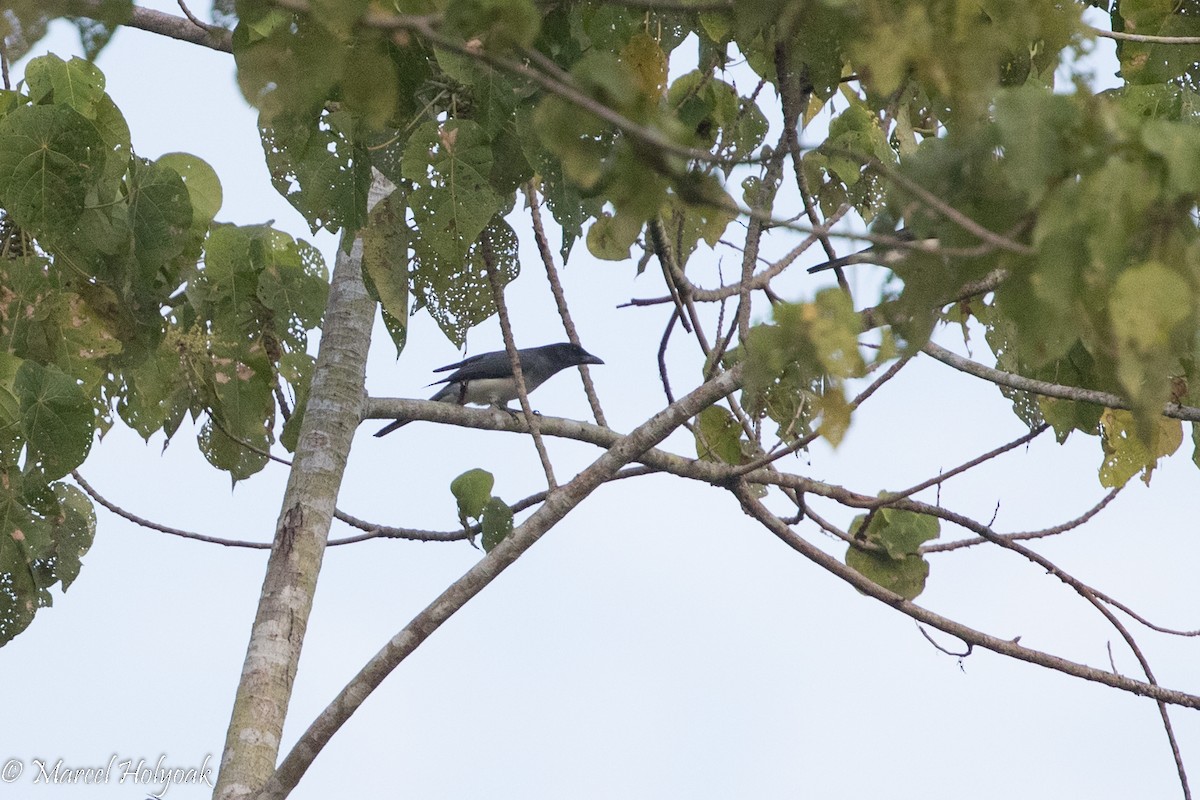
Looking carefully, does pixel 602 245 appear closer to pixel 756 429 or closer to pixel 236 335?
pixel 756 429

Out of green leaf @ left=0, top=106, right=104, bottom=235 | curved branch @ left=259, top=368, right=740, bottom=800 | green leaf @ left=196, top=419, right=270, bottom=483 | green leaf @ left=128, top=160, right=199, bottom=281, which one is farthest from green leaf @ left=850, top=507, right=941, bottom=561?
green leaf @ left=0, top=106, right=104, bottom=235

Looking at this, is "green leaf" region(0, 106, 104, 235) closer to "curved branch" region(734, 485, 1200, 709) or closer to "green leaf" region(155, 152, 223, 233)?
"green leaf" region(155, 152, 223, 233)

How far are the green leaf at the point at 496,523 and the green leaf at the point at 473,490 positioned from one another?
0.22 feet

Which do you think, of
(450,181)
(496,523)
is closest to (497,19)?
(450,181)

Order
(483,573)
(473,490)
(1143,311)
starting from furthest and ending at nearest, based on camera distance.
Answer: (473,490), (483,573), (1143,311)

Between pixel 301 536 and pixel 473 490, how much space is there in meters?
0.52

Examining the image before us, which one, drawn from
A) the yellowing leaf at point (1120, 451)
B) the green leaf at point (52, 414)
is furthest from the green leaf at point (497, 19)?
the yellowing leaf at point (1120, 451)

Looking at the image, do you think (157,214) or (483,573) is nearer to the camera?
(483,573)

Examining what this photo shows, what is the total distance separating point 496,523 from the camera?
3.64 metres

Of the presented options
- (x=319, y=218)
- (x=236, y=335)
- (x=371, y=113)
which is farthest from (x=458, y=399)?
(x=371, y=113)

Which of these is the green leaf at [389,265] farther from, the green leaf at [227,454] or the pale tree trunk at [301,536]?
the green leaf at [227,454]

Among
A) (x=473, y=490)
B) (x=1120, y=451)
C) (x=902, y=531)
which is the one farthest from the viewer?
(x=902, y=531)

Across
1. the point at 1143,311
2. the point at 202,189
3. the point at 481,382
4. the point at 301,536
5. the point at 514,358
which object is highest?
the point at 481,382

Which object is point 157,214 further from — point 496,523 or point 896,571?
point 896,571
